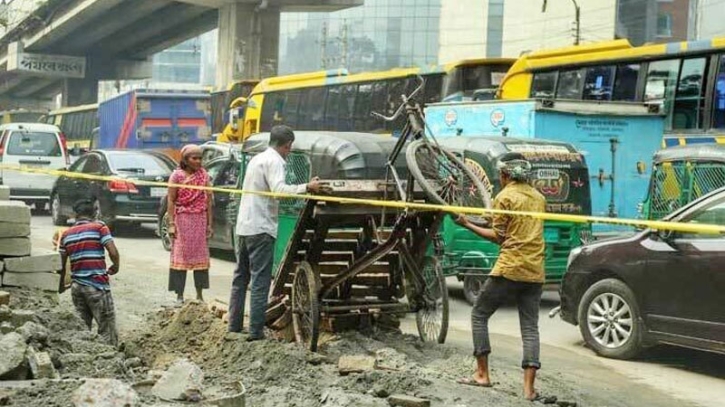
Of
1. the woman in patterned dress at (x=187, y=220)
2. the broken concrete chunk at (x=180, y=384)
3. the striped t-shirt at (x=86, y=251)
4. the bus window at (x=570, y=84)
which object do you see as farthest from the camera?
the bus window at (x=570, y=84)

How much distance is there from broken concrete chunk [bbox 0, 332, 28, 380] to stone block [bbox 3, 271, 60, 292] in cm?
249

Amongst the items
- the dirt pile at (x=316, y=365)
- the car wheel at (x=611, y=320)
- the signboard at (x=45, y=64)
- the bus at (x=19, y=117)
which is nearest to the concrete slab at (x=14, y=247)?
the dirt pile at (x=316, y=365)

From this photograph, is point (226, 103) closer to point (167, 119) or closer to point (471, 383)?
point (167, 119)

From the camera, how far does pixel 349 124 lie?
71.7ft

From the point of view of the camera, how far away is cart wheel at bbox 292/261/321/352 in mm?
6988

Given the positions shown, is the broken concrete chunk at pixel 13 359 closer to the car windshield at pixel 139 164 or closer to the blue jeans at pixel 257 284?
the blue jeans at pixel 257 284

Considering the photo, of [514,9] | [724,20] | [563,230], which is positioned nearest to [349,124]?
[563,230]

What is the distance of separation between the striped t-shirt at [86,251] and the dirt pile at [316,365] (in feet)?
2.53

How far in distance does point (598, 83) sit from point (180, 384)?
13.6 meters

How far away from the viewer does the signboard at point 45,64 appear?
53.4 m

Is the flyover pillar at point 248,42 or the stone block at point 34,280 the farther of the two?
the flyover pillar at point 248,42

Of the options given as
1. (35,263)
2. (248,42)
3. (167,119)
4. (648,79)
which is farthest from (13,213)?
(248,42)

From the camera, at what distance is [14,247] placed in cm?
772

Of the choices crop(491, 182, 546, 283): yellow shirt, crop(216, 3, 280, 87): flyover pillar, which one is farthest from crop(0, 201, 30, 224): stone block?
crop(216, 3, 280, 87): flyover pillar
